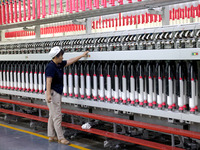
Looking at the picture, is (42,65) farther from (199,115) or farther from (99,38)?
(199,115)

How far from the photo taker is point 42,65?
5.76 meters

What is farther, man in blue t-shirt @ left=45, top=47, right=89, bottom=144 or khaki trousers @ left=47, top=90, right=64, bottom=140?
khaki trousers @ left=47, top=90, right=64, bottom=140

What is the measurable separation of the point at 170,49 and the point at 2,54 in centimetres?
452

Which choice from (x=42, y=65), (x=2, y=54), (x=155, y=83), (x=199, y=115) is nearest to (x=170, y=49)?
(x=155, y=83)

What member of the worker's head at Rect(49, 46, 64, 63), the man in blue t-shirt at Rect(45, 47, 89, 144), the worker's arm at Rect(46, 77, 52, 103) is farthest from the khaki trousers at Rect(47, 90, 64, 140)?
the worker's head at Rect(49, 46, 64, 63)

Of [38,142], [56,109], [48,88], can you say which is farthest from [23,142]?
[48,88]

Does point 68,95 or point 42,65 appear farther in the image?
point 42,65

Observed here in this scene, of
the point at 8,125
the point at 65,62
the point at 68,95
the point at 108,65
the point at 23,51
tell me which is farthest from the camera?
the point at 8,125

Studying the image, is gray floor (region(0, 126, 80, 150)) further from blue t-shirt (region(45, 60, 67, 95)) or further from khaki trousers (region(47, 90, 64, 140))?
blue t-shirt (region(45, 60, 67, 95))

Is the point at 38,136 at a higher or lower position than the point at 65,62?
lower

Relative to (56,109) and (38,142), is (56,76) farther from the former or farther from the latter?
(38,142)

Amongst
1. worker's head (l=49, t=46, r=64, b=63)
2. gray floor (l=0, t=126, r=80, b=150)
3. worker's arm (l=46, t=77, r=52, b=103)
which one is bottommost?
gray floor (l=0, t=126, r=80, b=150)

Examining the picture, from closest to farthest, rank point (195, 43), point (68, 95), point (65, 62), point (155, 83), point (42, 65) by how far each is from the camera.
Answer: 1. point (195, 43)
2. point (155, 83)
3. point (65, 62)
4. point (68, 95)
5. point (42, 65)

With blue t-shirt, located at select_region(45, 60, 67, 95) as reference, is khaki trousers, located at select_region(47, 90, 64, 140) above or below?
below
